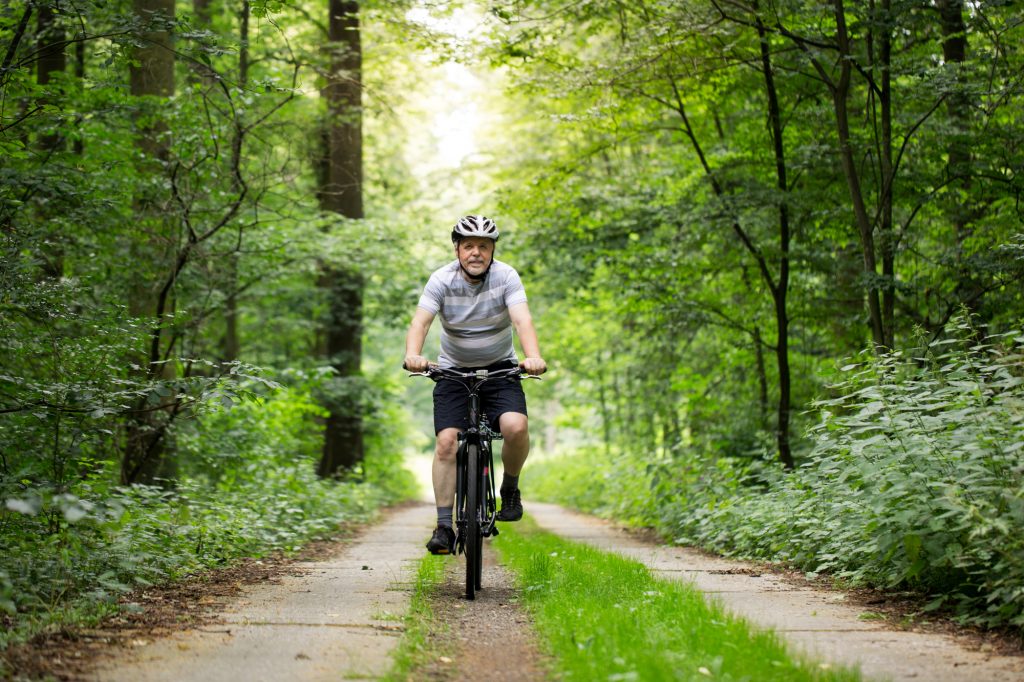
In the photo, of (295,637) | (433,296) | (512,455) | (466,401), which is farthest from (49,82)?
(295,637)

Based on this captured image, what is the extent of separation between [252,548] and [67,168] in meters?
3.43

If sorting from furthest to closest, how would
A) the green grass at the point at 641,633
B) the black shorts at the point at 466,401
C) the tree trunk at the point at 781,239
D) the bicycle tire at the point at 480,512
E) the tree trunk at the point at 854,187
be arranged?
1. the tree trunk at the point at 781,239
2. the tree trunk at the point at 854,187
3. the black shorts at the point at 466,401
4. the bicycle tire at the point at 480,512
5. the green grass at the point at 641,633

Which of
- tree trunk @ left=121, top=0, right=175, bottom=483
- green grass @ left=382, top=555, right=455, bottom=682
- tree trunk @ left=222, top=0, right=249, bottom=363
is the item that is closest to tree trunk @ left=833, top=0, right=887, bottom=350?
green grass @ left=382, top=555, right=455, bottom=682

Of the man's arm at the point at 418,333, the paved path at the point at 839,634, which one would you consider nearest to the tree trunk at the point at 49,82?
the man's arm at the point at 418,333

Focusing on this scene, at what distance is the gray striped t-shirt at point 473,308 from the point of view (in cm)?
611

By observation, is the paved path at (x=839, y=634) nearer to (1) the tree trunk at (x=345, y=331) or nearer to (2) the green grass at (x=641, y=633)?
(2) the green grass at (x=641, y=633)

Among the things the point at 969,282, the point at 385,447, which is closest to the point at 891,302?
the point at 969,282

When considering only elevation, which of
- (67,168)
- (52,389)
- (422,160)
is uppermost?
(422,160)

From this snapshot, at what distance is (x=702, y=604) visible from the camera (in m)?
4.84

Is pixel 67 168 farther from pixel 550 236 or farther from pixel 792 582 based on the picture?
pixel 550 236

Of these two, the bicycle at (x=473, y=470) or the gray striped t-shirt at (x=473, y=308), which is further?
the gray striped t-shirt at (x=473, y=308)

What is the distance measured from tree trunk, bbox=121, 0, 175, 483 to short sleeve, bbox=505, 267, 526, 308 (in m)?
4.11

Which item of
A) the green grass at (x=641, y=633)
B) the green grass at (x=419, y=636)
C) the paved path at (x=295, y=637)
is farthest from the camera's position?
the green grass at (x=419, y=636)

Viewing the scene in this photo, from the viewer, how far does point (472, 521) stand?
5.67m
